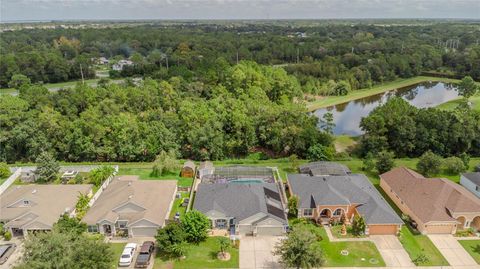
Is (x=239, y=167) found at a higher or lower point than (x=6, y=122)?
lower

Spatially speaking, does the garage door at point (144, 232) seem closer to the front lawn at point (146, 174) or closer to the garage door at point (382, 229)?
the front lawn at point (146, 174)

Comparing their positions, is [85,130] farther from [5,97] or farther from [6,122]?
[5,97]

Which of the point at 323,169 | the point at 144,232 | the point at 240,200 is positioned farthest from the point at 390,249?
the point at 144,232

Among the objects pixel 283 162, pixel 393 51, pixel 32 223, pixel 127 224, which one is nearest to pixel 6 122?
pixel 32 223

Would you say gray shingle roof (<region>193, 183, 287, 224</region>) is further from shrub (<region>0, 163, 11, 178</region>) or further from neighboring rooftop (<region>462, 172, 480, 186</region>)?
shrub (<region>0, 163, 11, 178</region>)

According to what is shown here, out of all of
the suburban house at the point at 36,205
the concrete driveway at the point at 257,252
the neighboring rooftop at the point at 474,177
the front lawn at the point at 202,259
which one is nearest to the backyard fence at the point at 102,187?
the suburban house at the point at 36,205

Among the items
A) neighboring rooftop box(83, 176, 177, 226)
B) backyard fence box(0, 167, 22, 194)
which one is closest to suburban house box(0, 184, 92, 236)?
neighboring rooftop box(83, 176, 177, 226)

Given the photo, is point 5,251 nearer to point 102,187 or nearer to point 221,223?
point 102,187
